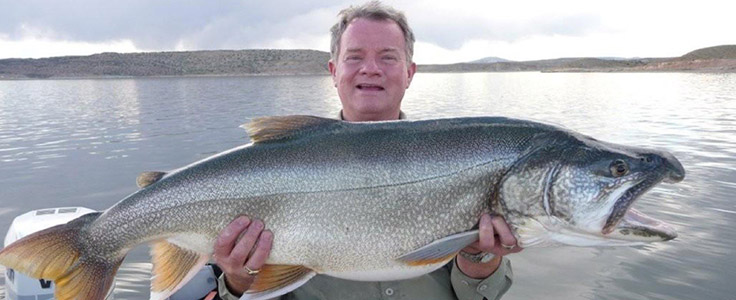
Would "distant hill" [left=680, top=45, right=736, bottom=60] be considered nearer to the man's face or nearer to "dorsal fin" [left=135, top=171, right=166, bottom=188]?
the man's face

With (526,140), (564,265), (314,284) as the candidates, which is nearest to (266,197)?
(314,284)

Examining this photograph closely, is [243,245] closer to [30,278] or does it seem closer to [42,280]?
[42,280]

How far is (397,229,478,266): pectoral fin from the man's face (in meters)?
1.62

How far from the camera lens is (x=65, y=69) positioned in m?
143

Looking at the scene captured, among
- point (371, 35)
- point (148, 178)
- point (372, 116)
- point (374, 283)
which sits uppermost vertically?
point (371, 35)

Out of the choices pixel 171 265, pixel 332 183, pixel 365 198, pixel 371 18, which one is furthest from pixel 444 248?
pixel 371 18

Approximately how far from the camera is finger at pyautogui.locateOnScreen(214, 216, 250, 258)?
3.21m

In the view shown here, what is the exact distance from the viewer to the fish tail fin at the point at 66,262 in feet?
10.7

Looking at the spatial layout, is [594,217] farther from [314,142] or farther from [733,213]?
[733,213]

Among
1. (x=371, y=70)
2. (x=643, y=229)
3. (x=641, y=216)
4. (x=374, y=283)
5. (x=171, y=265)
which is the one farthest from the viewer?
(x=371, y=70)

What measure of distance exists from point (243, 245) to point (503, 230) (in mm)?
1526

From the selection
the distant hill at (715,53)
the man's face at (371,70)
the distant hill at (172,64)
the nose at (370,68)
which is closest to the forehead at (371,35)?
the man's face at (371,70)

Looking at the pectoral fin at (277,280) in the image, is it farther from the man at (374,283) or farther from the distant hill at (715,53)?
the distant hill at (715,53)

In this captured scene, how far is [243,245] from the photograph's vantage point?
3.19 metres
